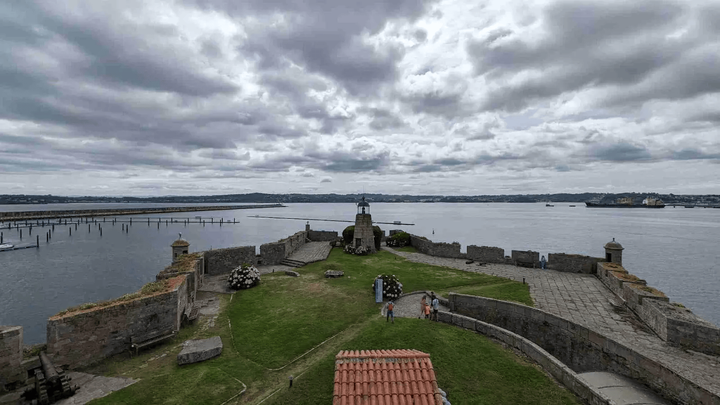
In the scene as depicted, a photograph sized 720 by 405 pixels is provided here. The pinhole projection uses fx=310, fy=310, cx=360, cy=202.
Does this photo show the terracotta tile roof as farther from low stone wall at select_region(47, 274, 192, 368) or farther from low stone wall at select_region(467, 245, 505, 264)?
low stone wall at select_region(467, 245, 505, 264)

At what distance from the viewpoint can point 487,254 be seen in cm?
2673

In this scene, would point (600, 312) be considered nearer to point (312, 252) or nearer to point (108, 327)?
point (108, 327)

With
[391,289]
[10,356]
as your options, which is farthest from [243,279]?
[10,356]

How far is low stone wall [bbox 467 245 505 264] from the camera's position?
26219 millimetres

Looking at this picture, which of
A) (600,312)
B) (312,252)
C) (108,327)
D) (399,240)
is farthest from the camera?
(399,240)

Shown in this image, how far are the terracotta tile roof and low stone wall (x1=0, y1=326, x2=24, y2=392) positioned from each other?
36.7ft

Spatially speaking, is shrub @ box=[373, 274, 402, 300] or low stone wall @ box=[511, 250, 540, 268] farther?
low stone wall @ box=[511, 250, 540, 268]

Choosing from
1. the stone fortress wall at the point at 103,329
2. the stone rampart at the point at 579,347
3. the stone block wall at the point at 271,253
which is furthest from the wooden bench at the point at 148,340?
the stone rampart at the point at 579,347

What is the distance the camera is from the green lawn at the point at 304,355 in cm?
920

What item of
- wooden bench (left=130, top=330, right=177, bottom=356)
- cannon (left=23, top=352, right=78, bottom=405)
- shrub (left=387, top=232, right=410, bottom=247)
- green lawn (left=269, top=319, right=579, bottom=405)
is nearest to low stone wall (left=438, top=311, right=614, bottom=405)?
green lawn (left=269, top=319, right=579, bottom=405)

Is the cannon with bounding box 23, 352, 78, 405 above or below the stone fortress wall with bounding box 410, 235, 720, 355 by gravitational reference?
below

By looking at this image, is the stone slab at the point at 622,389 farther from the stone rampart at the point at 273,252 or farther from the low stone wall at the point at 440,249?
the stone rampart at the point at 273,252

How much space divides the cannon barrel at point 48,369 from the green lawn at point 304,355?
1.53 metres

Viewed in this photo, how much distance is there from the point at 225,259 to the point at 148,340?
11730 mm
